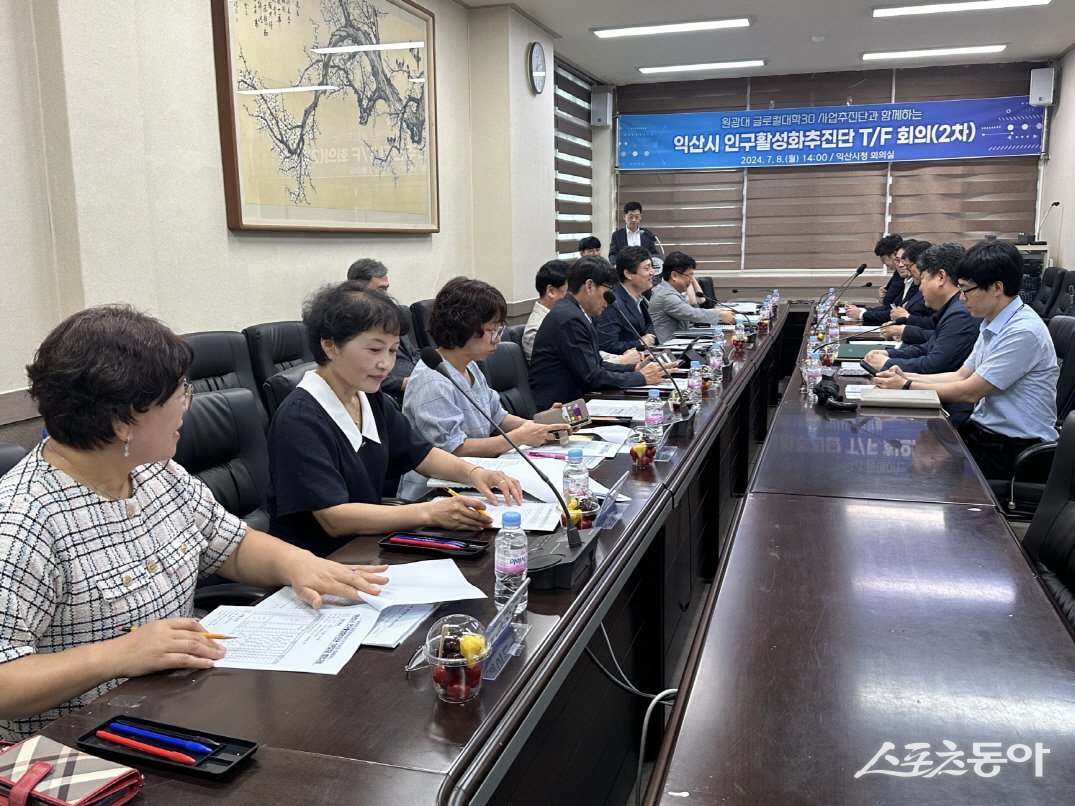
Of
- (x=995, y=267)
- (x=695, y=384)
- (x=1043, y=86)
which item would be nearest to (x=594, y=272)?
(x=695, y=384)

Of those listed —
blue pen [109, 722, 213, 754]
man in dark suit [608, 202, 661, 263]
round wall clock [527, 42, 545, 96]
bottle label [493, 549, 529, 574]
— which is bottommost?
blue pen [109, 722, 213, 754]

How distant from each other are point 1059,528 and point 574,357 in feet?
6.17

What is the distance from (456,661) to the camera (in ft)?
3.23

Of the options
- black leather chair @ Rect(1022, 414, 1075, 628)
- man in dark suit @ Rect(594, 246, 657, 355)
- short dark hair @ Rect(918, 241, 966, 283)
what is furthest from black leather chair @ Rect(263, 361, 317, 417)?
short dark hair @ Rect(918, 241, 966, 283)

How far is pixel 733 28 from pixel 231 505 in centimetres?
551

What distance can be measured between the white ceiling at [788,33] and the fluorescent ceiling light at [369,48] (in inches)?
36.6

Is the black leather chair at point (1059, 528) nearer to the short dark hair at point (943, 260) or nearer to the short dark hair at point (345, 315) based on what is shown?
the short dark hair at point (345, 315)

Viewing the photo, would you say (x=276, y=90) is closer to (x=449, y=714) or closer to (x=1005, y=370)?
(x=1005, y=370)

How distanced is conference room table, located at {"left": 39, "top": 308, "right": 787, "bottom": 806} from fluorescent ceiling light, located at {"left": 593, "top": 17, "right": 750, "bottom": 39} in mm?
4980

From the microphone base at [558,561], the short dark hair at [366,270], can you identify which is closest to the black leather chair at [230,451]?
the microphone base at [558,561]

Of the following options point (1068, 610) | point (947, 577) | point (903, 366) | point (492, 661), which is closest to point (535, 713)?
point (492, 661)

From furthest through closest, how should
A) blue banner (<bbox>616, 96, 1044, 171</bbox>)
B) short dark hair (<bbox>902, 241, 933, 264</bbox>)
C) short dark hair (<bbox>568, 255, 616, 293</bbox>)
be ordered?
blue banner (<bbox>616, 96, 1044, 171</bbox>) → short dark hair (<bbox>902, 241, 933, 264</bbox>) → short dark hair (<bbox>568, 255, 616, 293</bbox>)

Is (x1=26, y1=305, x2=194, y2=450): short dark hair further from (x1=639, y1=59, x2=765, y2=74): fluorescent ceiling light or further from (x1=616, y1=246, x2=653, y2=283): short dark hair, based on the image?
(x1=639, y1=59, x2=765, y2=74): fluorescent ceiling light

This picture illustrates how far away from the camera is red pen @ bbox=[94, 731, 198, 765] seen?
872mm
